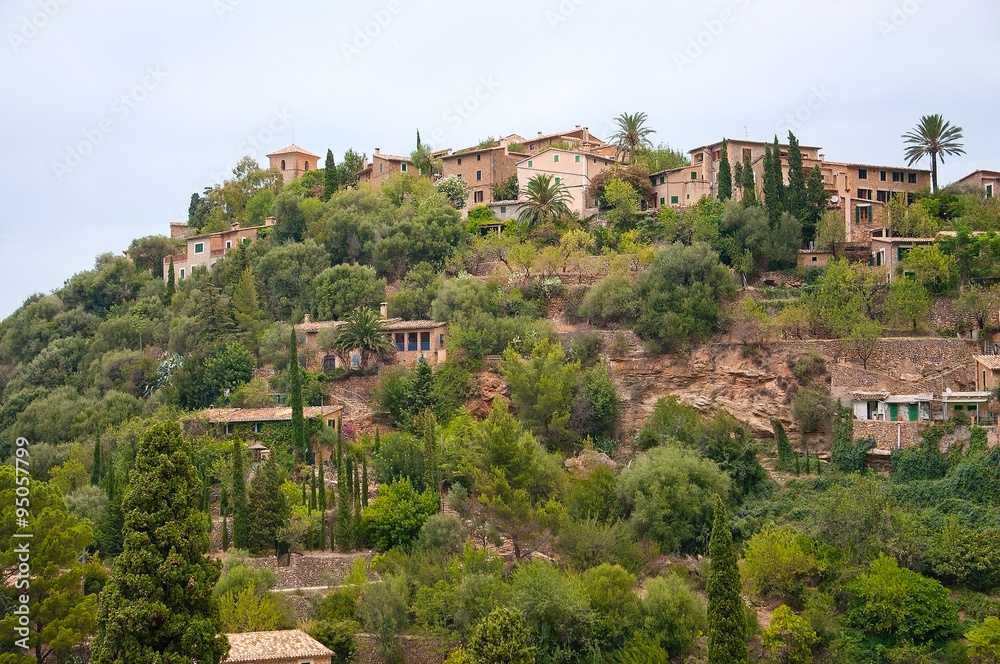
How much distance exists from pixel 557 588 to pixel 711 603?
15.1 feet

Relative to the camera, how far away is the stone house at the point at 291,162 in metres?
78.6

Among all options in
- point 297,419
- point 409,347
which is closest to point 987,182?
point 409,347

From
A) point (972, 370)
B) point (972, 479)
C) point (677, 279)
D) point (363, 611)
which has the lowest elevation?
point (363, 611)

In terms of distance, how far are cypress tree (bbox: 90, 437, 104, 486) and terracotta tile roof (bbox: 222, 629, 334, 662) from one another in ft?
47.4

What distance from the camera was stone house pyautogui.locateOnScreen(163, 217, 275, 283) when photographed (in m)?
68.0

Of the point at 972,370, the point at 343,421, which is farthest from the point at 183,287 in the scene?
the point at 972,370

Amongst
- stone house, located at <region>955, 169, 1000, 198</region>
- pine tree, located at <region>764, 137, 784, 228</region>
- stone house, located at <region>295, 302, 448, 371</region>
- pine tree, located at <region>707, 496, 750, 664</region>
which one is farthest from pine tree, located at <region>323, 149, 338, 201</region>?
pine tree, located at <region>707, 496, 750, 664</region>

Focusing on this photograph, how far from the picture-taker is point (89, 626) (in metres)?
34.6

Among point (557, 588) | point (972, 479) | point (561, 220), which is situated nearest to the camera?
point (557, 588)

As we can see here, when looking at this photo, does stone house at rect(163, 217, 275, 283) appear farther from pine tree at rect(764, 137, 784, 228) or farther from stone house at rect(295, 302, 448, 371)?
pine tree at rect(764, 137, 784, 228)

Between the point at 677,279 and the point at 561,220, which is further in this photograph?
the point at 561,220

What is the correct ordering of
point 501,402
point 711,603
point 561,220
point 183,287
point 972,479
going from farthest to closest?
point 183,287 < point 561,220 < point 501,402 < point 972,479 < point 711,603

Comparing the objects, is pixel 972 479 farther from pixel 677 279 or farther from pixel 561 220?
pixel 561 220

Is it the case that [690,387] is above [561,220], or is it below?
below
